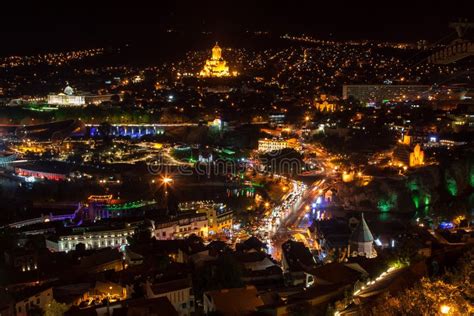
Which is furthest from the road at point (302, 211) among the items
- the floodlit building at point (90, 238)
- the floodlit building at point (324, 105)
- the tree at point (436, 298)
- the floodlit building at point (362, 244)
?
the floodlit building at point (324, 105)

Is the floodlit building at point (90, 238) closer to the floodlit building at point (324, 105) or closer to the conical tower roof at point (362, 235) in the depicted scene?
the conical tower roof at point (362, 235)

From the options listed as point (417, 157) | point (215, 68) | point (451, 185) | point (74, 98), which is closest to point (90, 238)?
point (451, 185)

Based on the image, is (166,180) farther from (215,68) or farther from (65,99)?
(215,68)

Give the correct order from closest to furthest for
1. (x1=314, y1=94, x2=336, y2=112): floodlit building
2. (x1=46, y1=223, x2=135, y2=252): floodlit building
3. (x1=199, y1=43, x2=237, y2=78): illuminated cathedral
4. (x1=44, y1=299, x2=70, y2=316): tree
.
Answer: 1. (x1=44, y1=299, x2=70, y2=316): tree
2. (x1=46, y1=223, x2=135, y2=252): floodlit building
3. (x1=314, y1=94, x2=336, y2=112): floodlit building
4. (x1=199, y1=43, x2=237, y2=78): illuminated cathedral

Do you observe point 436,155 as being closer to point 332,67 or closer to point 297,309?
point 297,309

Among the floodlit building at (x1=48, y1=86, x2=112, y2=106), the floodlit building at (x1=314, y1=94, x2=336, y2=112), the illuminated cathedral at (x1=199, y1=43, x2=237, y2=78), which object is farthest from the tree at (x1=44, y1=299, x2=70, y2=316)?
the illuminated cathedral at (x1=199, y1=43, x2=237, y2=78)

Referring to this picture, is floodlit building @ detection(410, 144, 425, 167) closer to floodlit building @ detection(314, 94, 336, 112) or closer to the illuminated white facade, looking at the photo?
floodlit building @ detection(314, 94, 336, 112)

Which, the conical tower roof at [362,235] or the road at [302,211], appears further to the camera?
the road at [302,211]

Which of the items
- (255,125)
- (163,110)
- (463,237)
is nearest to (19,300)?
(463,237)
